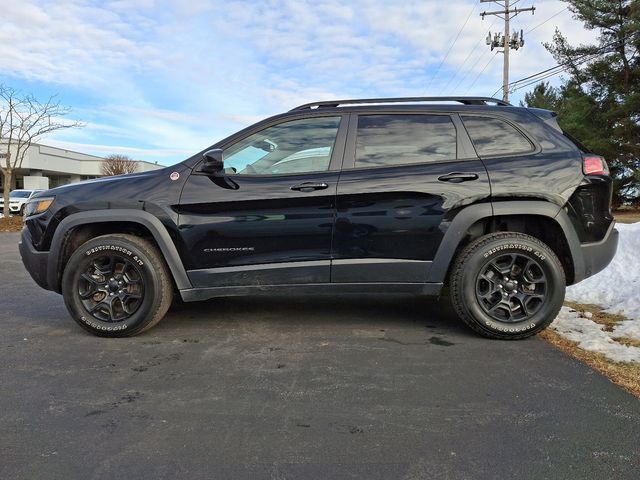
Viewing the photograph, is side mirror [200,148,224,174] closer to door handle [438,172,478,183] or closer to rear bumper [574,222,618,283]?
door handle [438,172,478,183]

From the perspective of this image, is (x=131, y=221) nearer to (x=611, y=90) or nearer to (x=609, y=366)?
(x=609, y=366)

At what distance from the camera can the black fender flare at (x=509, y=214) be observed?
393 centimetres

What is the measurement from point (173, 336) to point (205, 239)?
3.09 feet

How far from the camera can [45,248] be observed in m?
4.20

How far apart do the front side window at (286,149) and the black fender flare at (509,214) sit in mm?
1226

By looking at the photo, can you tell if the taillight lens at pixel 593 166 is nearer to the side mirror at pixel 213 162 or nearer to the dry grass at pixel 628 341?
the dry grass at pixel 628 341

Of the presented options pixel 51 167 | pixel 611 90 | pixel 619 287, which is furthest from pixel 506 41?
pixel 51 167

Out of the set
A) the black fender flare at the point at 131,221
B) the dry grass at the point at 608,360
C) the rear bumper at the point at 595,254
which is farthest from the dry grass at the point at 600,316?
the black fender flare at the point at 131,221

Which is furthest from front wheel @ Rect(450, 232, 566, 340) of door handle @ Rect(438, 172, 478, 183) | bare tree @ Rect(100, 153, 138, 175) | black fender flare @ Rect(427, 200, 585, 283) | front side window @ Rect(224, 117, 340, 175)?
bare tree @ Rect(100, 153, 138, 175)

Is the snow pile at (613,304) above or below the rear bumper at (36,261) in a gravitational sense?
below

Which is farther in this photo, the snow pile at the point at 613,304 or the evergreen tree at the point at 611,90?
the evergreen tree at the point at 611,90

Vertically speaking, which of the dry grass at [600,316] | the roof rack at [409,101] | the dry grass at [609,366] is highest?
the roof rack at [409,101]

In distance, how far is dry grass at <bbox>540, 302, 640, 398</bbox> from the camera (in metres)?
3.19

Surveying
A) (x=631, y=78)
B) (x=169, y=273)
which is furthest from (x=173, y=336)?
(x=631, y=78)
